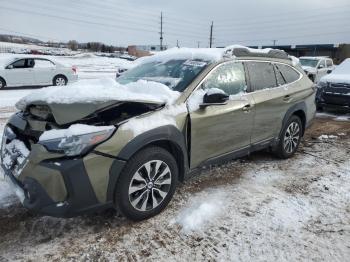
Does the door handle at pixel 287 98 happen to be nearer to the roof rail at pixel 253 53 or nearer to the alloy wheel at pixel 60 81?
the roof rail at pixel 253 53

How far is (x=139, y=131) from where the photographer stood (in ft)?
11.1

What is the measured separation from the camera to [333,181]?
16.1ft

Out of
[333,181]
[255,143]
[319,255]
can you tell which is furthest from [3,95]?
[319,255]

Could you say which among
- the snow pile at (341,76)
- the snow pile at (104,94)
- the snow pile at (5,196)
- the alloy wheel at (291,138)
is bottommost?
the snow pile at (5,196)

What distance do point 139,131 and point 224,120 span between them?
1278 millimetres

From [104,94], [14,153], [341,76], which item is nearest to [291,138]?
[104,94]

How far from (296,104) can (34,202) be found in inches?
163

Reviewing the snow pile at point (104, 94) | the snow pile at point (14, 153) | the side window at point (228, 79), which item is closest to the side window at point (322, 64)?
the side window at point (228, 79)

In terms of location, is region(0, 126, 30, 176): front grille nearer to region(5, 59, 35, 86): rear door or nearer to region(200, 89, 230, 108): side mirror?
region(200, 89, 230, 108): side mirror

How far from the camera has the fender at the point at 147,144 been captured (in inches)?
128

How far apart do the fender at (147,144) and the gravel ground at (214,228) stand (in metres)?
0.46

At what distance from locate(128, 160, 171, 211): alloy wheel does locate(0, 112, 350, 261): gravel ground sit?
0.21m

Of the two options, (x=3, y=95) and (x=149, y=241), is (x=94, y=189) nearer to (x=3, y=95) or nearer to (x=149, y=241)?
(x=149, y=241)

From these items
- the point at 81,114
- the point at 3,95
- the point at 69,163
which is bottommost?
the point at 3,95
